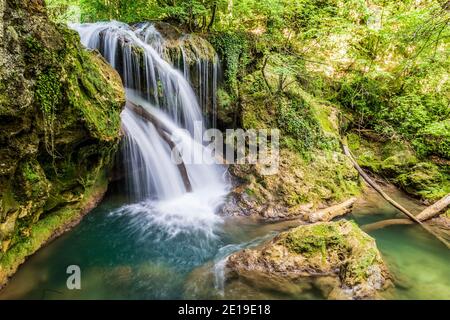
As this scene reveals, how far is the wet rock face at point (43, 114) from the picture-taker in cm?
335

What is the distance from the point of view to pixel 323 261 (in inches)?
178

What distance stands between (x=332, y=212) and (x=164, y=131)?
4.31 meters

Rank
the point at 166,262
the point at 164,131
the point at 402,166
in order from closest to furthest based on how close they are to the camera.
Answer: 1. the point at 166,262
2. the point at 164,131
3. the point at 402,166

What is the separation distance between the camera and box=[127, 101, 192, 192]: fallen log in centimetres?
710

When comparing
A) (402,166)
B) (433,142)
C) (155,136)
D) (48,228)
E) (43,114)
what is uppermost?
(43,114)

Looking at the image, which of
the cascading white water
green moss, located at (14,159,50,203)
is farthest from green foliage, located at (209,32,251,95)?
green moss, located at (14,159,50,203)

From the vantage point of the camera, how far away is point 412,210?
7398 mm

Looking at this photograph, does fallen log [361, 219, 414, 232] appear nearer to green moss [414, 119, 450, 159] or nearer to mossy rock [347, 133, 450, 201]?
mossy rock [347, 133, 450, 201]

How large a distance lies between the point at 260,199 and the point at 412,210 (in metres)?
3.76

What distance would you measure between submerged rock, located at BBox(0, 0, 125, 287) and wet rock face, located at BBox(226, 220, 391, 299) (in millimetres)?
2958

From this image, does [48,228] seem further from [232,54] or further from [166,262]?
[232,54]

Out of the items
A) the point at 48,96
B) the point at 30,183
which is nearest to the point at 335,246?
the point at 30,183

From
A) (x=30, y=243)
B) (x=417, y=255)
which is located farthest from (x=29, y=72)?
(x=417, y=255)

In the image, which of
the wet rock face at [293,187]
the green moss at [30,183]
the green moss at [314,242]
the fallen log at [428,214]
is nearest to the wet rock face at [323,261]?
the green moss at [314,242]
